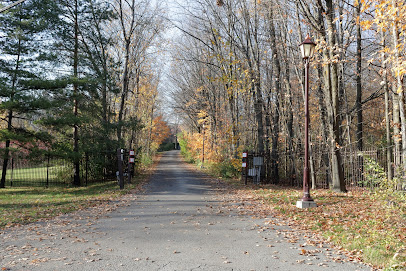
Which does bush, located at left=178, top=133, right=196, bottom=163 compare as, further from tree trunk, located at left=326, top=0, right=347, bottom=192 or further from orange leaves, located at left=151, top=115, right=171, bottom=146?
tree trunk, located at left=326, top=0, right=347, bottom=192

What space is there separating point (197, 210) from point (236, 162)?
33.7 feet

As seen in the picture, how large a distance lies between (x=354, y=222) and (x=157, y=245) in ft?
14.3

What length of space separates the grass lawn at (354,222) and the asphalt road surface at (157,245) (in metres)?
0.41

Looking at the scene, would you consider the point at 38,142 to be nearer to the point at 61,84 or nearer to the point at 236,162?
the point at 61,84

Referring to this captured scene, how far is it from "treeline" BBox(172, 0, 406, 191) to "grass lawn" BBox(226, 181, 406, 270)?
3.80 feet

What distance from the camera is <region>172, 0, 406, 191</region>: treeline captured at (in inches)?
398

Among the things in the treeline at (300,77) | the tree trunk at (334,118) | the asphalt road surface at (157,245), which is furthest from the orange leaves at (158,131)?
the asphalt road surface at (157,245)

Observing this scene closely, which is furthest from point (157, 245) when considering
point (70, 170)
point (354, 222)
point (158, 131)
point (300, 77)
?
point (158, 131)

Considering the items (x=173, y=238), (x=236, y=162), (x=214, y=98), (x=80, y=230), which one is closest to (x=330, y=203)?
(x=173, y=238)

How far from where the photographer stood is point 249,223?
7.50 metres

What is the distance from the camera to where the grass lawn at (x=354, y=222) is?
4.94 m

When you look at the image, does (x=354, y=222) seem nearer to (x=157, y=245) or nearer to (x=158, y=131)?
(x=157, y=245)

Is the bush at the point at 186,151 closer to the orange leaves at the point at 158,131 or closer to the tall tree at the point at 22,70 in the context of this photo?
the orange leaves at the point at 158,131

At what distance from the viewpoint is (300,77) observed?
15008mm
